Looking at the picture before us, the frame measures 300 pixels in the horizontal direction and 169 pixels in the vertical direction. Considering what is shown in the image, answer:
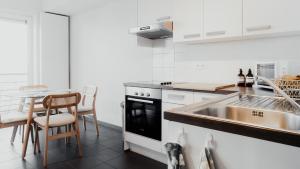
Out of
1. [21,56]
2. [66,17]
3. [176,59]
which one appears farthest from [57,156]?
[66,17]

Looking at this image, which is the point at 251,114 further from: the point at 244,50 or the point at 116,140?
the point at 116,140

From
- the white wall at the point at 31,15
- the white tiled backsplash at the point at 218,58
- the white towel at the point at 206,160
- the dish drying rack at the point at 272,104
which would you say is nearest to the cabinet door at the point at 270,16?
the white tiled backsplash at the point at 218,58

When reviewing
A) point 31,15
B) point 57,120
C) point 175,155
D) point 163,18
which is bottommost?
point 57,120

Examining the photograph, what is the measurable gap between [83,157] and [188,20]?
6.99ft

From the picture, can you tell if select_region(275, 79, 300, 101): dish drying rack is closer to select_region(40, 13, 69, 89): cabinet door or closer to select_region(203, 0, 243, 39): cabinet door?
select_region(203, 0, 243, 39): cabinet door

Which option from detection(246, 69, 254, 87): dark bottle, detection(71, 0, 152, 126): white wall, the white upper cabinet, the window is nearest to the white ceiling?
detection(71, 0, 152, 126): white wall

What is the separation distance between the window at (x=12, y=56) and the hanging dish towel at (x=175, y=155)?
15.2 ft

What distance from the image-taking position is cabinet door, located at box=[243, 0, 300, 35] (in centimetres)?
195

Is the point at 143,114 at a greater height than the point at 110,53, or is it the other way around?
the point at 110,53

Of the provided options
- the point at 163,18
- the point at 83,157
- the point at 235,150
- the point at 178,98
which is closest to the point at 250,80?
the point at 178,98

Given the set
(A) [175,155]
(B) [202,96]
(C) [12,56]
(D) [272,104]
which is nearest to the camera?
(A) [175,155]

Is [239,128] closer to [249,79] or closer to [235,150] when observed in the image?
[235,150]

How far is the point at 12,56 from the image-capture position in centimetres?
456

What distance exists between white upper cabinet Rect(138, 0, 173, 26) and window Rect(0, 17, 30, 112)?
9.65 ft
